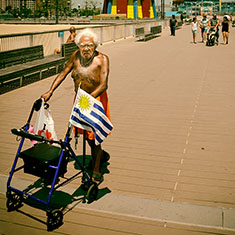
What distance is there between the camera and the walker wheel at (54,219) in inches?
139

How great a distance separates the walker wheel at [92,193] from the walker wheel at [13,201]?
2.38 feet

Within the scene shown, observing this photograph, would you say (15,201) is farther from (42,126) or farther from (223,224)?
(223,224)

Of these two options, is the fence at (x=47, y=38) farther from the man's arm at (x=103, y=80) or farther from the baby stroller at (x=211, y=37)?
the man's arm at (x=103, y=80)

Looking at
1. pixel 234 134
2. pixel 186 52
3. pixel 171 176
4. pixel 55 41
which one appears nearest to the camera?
pixel 171 176

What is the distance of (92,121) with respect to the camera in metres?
3.77

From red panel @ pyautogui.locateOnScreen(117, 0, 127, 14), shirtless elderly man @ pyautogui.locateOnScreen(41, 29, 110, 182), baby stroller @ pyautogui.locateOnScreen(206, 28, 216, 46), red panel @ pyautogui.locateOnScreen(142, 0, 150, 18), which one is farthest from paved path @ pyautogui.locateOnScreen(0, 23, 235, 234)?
red panel @ pyautogui.locateOnScreen(142, 0, 150, 18)

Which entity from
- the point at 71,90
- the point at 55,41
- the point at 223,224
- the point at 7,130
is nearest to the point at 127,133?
the point at 7,130

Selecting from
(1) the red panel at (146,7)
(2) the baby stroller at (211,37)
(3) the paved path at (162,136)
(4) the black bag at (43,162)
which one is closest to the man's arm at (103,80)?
(4) the black bag at (43,162)

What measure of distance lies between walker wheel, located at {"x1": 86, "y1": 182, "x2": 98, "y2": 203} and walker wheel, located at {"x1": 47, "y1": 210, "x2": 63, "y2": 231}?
444mm

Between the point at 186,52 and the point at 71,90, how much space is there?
33.1 feet

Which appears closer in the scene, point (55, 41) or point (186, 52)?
point (55, 41)

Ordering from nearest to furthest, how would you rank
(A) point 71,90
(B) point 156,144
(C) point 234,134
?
(B) point 156,144
(C) point 234,134
(A) point 71,90

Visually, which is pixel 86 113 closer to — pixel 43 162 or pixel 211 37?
pixel 43 162

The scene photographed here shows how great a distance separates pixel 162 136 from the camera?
21.0ft
